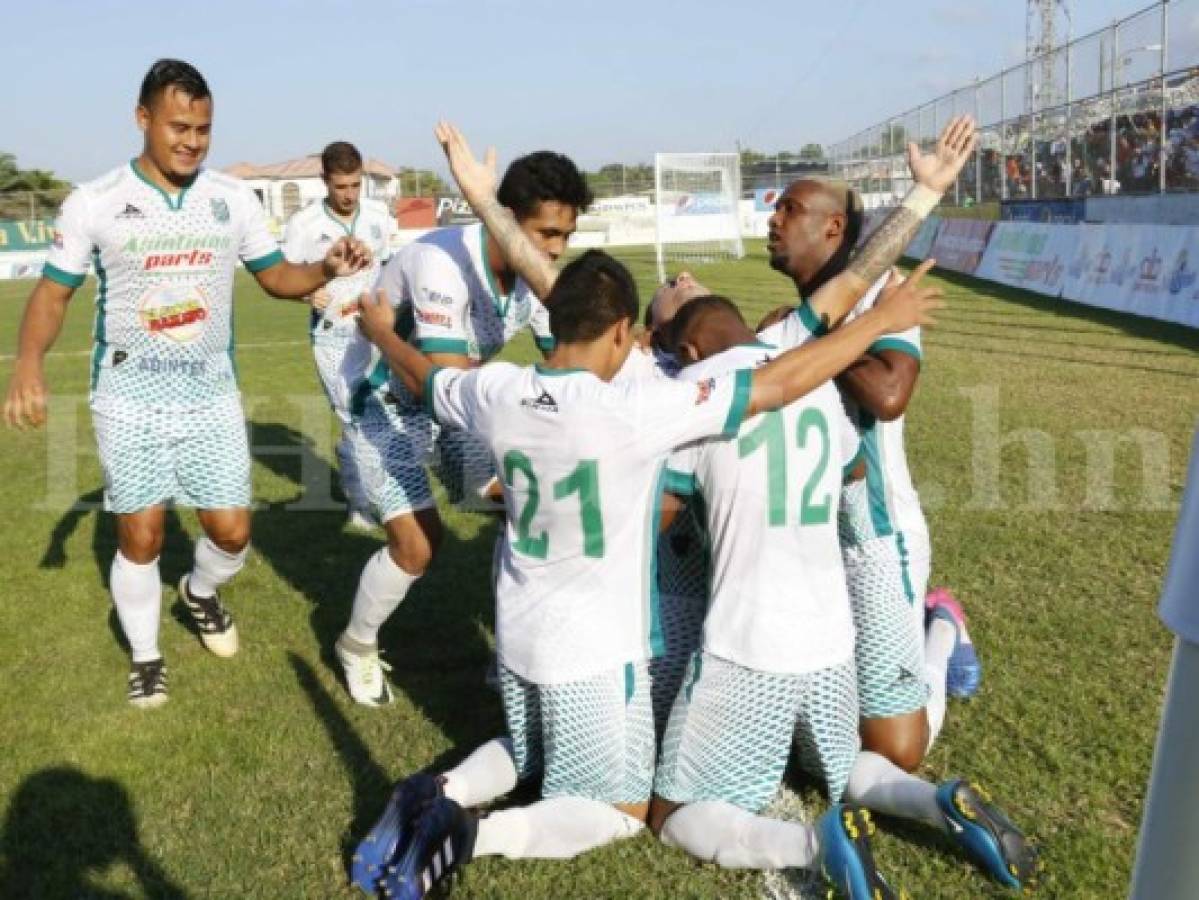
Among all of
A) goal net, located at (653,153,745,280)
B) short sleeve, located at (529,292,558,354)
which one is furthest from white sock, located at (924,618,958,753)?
goal net, located at (653,153,745,280)

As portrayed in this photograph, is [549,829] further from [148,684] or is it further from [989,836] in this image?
[148,684]

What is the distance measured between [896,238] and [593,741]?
1.82 m

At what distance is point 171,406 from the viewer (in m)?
5.20

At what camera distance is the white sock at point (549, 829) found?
3.52m

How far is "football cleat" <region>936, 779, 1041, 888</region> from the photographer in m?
3.36

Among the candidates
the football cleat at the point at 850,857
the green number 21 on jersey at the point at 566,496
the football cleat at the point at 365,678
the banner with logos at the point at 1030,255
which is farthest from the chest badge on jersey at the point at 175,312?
the banner with logos at the point at 1030,255

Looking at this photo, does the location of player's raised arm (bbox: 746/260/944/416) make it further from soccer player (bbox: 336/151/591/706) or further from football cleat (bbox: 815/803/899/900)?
soccer player (bbox: 336/151/591/706)

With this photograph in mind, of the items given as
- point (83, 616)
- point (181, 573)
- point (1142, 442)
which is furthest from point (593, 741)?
point (1142, 442)

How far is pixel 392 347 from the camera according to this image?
4133 millimetres

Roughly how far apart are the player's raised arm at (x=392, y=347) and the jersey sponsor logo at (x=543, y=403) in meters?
0.62

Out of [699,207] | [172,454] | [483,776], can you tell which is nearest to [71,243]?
[172,454]

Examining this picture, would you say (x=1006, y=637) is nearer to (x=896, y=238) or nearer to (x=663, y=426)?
(x=896, y=238)

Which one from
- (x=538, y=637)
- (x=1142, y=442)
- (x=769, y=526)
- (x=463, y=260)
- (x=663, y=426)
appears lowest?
(x=1142, y=442)

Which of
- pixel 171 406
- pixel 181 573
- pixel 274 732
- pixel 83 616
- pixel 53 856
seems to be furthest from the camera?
pixel 181 573
